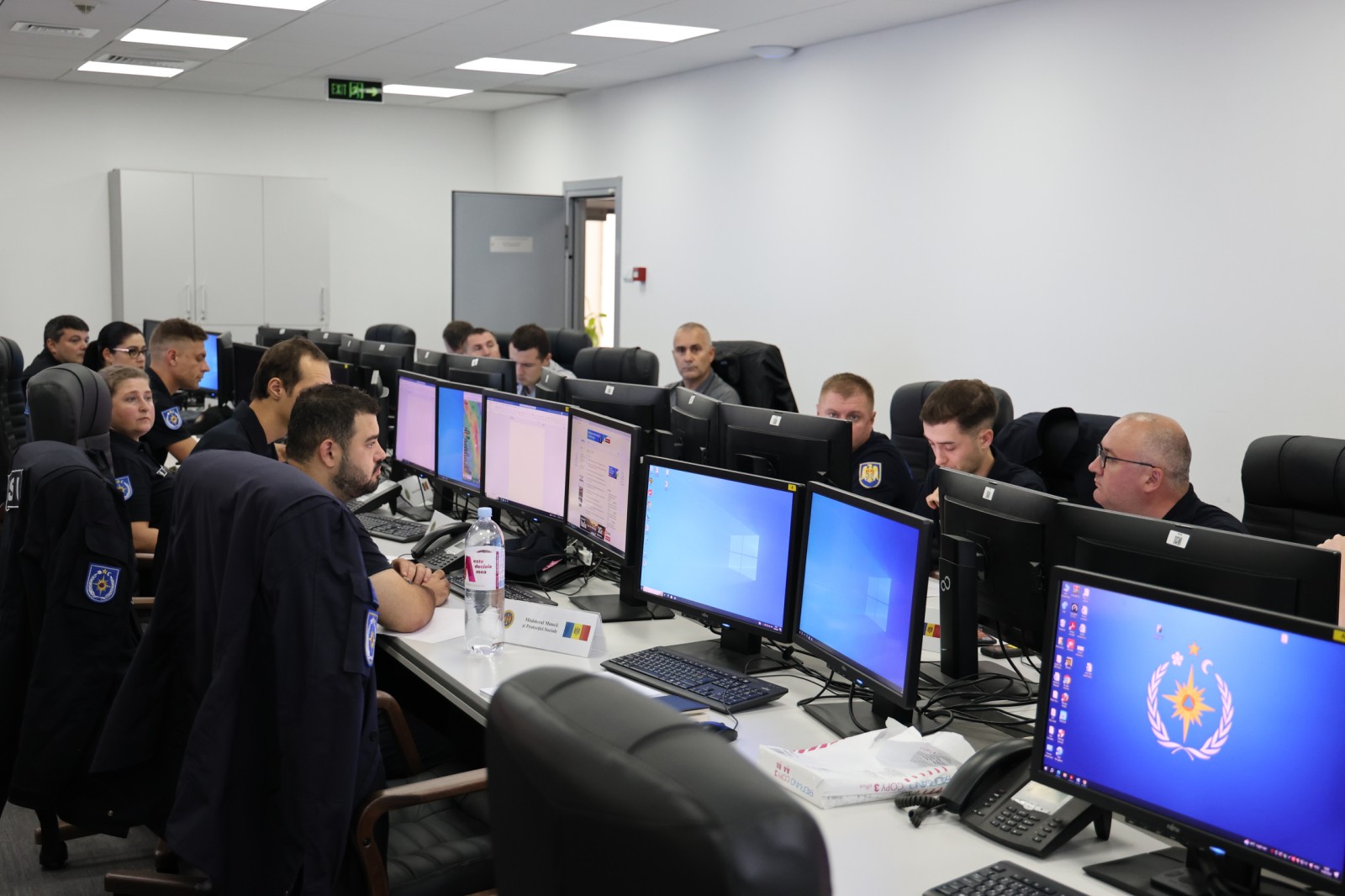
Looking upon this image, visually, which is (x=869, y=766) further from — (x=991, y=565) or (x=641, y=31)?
(x=641, y=31)

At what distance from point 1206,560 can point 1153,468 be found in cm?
106

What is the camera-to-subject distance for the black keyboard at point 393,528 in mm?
3815

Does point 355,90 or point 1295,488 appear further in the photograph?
point 355,90

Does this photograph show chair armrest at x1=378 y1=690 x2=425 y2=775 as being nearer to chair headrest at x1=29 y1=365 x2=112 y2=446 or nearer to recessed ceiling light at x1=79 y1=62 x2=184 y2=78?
chair headrest at x1=29 y1=365 x2=112 y2=446

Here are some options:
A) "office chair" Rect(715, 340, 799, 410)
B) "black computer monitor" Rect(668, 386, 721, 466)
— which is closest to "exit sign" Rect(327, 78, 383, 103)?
"office chair" Rect(715, 340, 799, 410)

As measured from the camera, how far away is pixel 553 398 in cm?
413

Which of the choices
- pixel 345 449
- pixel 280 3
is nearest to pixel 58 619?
pixel 345 449

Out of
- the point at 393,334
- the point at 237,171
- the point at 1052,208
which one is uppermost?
the point at 237,171

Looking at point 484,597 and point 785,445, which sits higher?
point 785,445

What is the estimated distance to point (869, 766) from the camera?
1.92 meters

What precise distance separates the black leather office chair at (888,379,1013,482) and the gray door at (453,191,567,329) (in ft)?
16.6

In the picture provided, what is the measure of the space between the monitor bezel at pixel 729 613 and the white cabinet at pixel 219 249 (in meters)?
7.29

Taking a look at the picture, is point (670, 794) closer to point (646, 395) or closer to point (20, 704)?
point (20, 704)

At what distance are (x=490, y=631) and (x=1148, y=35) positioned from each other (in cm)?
395
